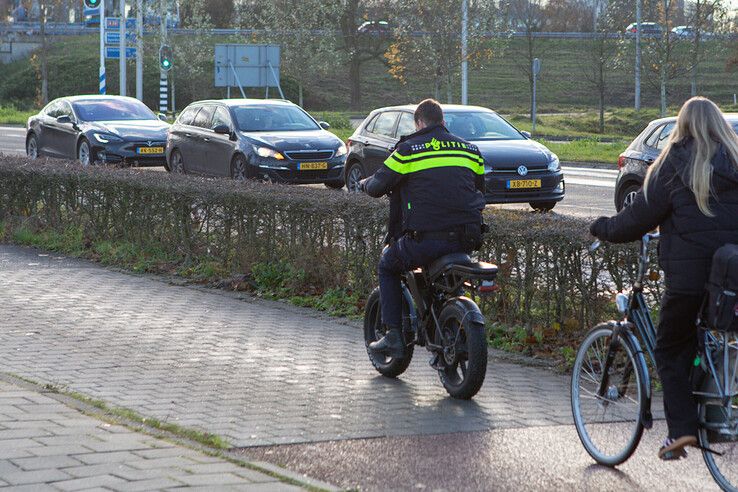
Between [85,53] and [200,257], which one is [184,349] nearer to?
[200,257]

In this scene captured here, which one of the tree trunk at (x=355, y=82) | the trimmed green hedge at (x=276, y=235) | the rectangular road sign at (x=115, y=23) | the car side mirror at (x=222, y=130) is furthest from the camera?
the tree trunk at (x=355, y=82)

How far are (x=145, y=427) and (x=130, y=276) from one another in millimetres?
6035

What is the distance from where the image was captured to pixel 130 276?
1199 centimetres

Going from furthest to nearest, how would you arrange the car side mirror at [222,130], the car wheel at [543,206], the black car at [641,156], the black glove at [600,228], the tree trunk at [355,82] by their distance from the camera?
the tree trunk at [355,82] < the car side mirror at [222,130] < the car wheel at [543,206] < the black car at [641,156] < the black glove at [600,228]

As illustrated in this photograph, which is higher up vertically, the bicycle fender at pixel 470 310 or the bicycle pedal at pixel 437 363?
the bicycle fender at pixel 470 310

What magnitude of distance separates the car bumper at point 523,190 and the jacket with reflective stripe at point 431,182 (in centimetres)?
1020

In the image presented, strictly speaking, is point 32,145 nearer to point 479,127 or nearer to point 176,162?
point 176,162

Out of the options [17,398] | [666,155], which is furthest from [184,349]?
[666,155]

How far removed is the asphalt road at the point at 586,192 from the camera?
747 inches

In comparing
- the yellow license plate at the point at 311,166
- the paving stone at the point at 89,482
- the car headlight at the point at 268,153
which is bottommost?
the paving stone at the point at 89,482

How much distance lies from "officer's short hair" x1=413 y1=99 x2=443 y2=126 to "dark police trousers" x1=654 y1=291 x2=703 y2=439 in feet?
7.88

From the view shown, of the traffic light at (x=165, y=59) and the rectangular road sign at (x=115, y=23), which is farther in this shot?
the rectangular road sign at (x=115, y=23)

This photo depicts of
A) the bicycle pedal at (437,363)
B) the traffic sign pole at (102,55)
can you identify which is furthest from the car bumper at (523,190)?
the traffic sign pole at (102,55)

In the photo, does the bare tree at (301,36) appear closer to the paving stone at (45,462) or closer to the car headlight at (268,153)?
the car headlight at (268,153)
